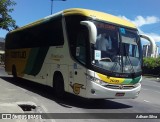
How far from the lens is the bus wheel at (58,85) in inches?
563

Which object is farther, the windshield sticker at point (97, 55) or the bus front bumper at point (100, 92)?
the windshield sticker at point (97, 55)

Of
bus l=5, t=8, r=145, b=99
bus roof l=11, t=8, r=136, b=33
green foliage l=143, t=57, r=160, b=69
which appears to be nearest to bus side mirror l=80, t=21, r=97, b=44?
bus l=5, t=8, r=145, b=99

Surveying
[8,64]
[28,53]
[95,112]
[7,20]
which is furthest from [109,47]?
[7,20]

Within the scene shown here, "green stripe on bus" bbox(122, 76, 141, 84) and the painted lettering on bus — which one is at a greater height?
the painted lettering on bus

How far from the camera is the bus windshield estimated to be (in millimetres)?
12345

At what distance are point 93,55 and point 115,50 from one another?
0.98 m

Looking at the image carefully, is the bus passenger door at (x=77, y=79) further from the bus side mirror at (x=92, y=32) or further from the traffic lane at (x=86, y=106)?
the bus side mirror at (x=92, y=32)

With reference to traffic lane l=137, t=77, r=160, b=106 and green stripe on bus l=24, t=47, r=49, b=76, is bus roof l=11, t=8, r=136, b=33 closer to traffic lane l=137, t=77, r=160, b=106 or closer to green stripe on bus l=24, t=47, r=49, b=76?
green stripe on bus l=24, t=47, r=49, b=76

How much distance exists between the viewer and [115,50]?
12727 mm

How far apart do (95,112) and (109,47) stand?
8.11 feet

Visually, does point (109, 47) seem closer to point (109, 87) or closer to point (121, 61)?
point (121, 61)

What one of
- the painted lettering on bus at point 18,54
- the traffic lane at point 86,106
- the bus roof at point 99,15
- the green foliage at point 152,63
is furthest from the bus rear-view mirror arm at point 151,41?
the green foliage at point 152,63

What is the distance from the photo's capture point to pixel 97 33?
12555 millimetres

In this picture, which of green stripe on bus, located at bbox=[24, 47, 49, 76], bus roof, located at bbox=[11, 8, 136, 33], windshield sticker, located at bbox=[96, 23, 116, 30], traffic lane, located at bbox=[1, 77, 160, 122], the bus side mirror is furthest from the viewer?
green stripe on bus, located at bbox=[24, 47, 49, 76]
